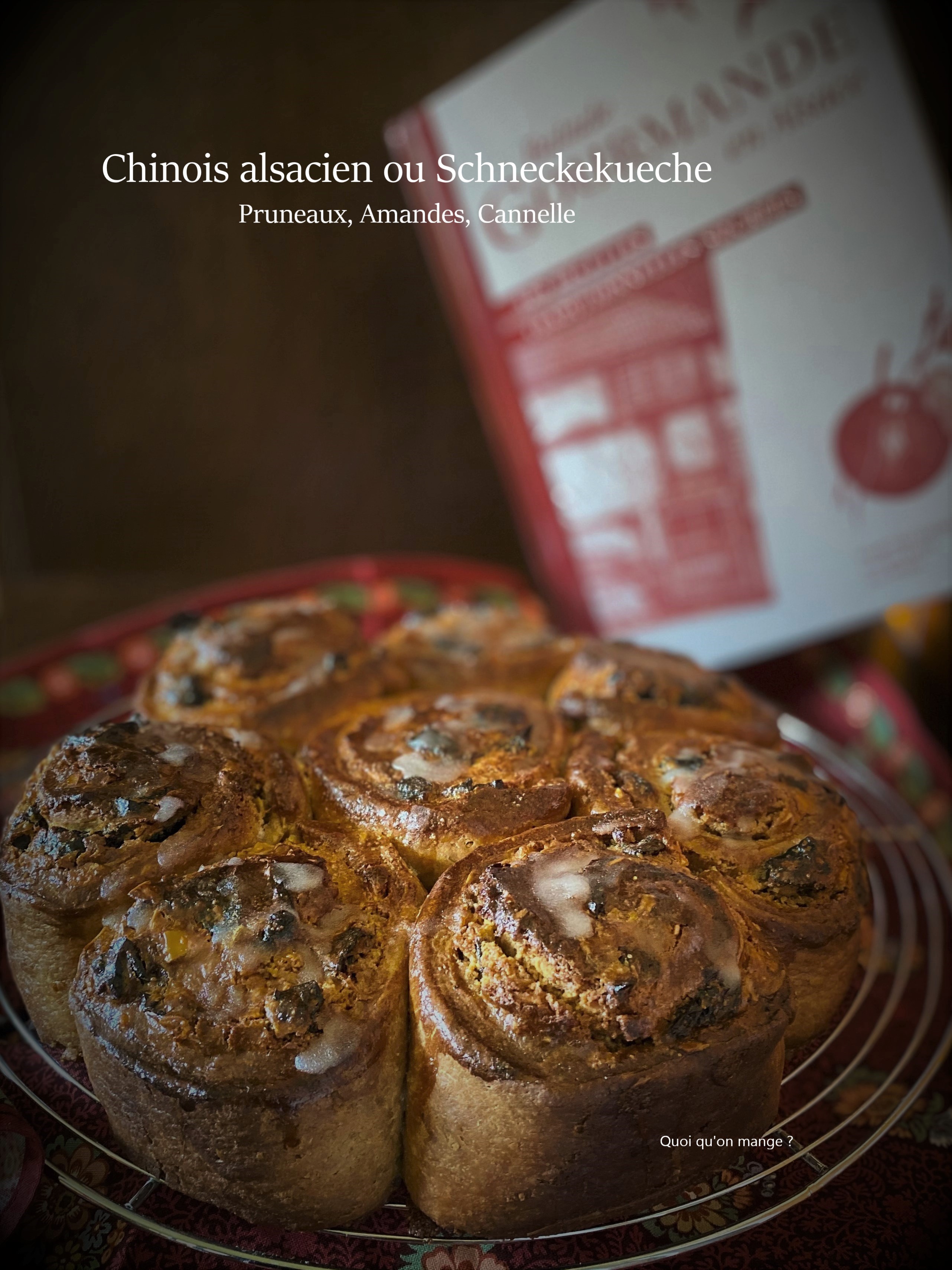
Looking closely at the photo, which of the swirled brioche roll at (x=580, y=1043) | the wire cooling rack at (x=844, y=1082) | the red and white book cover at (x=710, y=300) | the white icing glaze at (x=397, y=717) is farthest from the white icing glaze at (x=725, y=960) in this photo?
the red and white book cover at (x=710, y=300)

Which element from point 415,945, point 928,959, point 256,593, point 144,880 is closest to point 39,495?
point 256,593

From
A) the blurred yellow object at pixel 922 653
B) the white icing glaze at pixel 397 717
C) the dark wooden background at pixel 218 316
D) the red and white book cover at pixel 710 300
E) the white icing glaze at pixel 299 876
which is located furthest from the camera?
the blurred yellow object at pixel 922 653

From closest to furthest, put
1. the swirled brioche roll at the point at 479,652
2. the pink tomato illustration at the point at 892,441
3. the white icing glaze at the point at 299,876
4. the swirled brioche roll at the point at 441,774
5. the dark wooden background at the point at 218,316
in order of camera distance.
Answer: the white icing glaze at the point at 299,876, the swirled brioche roll at the point at 441,774, the swirled brioche roll at the point at 479,652, the pink tomato illustration at the point at 892,441, the dark wooden background at the point at 218,316

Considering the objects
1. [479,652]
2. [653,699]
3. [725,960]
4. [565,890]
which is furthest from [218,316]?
[725,960]

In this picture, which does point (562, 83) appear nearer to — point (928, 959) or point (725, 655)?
point (725, 655)

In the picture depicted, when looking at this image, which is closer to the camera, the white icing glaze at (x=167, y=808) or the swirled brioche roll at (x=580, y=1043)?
the swirled brioche roll at (x=580, y=1043)

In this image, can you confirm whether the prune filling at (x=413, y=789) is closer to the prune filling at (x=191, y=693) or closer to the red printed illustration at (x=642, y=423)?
the prune filling at (x=191, y=693)
